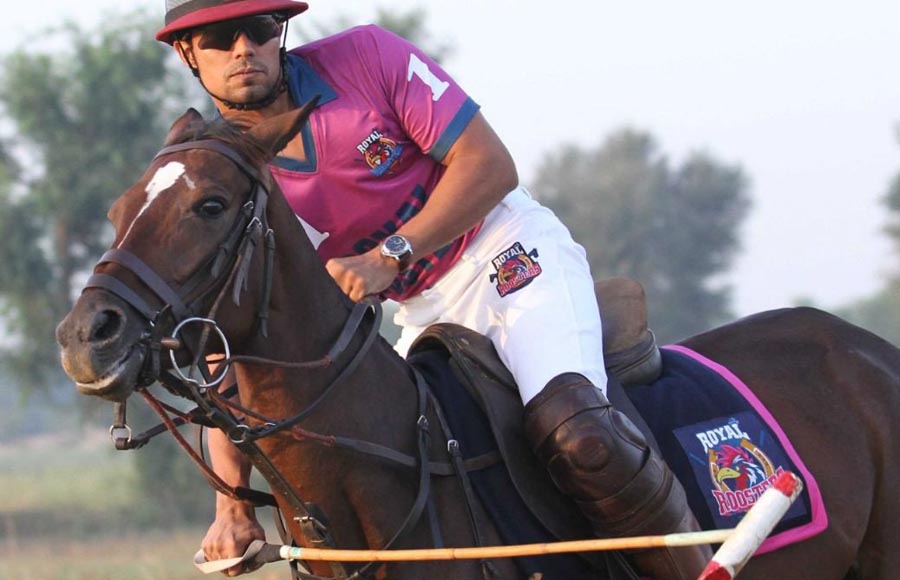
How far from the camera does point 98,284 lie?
12.9 ft

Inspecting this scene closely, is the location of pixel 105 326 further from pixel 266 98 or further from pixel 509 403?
pixel 509 403

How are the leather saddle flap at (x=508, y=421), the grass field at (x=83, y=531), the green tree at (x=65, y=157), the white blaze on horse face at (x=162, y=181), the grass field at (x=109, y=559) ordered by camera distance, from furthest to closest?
the green tree at (x=65, y=157), the grass field at (x=83, y=531), the grass field at (x=109, y=559), the leather saddle flap at (x=508, y=421), the white blaze on horse face at (x=162, y=181)

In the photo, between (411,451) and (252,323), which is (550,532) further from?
(252,323)

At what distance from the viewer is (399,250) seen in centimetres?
453

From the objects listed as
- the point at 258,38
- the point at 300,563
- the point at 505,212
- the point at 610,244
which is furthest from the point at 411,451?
the point at 610,244

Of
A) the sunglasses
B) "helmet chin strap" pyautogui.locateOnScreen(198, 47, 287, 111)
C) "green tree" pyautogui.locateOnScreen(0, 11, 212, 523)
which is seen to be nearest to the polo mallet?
"helmet chin strap" pyautogui.locateOnScreen(198, 47, 287, 111)

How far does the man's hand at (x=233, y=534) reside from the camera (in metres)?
4.84

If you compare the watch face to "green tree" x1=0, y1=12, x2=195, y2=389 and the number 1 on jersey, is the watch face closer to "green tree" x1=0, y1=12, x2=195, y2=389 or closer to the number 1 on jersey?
the number 1 on jersey

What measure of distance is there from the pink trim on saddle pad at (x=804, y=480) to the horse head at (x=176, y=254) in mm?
2217

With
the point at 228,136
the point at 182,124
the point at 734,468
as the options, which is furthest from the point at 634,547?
the point at 182,124

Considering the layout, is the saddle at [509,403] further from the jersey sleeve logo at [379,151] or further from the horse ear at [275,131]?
the horse ear at [275,131]

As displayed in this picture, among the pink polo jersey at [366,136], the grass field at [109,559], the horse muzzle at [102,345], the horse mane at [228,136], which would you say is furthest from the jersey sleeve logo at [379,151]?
the grass field at [109,559]

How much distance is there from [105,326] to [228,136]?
0.80 meters

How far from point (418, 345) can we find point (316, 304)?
0.72 metres
